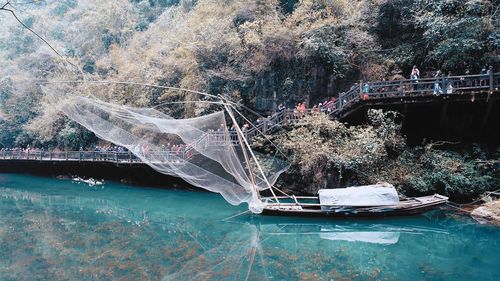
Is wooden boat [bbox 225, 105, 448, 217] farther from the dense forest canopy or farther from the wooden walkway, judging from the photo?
the dense forest canopy

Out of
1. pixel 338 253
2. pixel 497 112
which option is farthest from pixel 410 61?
pixel 338 253

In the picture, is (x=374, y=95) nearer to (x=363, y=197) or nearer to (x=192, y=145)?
(x=363, y=197)

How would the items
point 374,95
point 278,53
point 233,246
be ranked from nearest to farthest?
1. point 233,246
2. point 374,95
3. point 278,53

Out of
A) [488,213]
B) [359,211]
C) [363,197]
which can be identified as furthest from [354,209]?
[488,213]

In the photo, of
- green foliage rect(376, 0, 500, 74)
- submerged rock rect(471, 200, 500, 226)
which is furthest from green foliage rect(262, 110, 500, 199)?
green foliage rect(376, 0, 500, 74)

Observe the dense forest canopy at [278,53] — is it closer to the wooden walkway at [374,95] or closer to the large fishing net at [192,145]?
the large fishing net at [192,145]

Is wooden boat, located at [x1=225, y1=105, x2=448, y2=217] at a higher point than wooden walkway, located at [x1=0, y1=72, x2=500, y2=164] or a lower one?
lower
